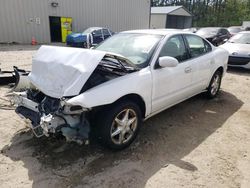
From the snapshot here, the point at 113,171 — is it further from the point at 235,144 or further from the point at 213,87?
the point at 213,87

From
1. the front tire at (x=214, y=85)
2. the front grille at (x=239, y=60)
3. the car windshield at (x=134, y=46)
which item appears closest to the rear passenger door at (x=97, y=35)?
the front grille at (x=239, y=60)

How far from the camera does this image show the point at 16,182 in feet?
8.85

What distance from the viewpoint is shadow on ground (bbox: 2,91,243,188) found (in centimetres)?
278

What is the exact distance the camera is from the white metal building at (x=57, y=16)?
16.7 metres

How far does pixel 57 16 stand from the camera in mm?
18719

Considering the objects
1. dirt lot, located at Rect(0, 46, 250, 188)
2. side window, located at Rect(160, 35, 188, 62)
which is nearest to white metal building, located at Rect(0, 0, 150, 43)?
dirt lot, located at Rect(0, 46, 250, 188)

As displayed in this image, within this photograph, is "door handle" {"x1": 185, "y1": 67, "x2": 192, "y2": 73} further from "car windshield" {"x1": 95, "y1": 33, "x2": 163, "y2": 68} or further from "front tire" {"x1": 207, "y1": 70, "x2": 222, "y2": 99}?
"front tire" {"x1": 207, "y1": 70, "x2": 222, "y2": 99}

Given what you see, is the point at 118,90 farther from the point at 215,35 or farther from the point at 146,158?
the point at 215,35

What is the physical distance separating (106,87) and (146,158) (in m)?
1.10

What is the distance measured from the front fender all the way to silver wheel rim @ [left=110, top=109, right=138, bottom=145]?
0.28 meters

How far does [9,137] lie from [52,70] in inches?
52.8

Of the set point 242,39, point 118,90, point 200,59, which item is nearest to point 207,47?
point 200,59

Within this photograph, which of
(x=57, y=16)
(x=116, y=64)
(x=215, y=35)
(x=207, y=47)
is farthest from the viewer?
(x=57, y=16)

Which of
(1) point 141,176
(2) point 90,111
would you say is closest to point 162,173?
(1) point 141,176
